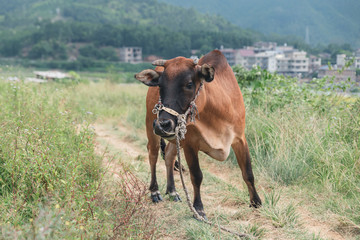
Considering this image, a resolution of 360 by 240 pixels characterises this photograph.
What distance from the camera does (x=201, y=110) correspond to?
370 centimetres

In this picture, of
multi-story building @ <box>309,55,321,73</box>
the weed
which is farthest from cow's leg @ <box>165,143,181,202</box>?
multi-story building @ <box>309,55,321,73</box>

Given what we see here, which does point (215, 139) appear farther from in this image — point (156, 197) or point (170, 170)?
point (156, 197)

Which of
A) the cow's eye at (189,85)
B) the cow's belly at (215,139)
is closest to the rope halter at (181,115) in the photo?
the cow's eye at (189,85)

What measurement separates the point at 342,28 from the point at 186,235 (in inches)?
593

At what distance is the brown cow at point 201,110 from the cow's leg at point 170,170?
13 mm

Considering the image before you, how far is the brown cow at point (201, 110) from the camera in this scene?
3.32m

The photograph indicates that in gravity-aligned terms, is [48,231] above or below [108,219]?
above

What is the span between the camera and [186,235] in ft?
11.6

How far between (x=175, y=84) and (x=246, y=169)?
1.49 m

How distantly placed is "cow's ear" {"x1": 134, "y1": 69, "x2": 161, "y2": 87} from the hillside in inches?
374

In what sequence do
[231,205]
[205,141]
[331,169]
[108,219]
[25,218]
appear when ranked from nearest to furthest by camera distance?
[25,218] → [108,219] → [205,141] → [231,205] → [331,169]

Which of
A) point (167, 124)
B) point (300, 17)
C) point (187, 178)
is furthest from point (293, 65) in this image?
point (300, 17)

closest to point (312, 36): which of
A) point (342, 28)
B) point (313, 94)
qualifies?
point (342, 28)

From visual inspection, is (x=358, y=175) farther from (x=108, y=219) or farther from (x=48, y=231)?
(x=48, y=231)
